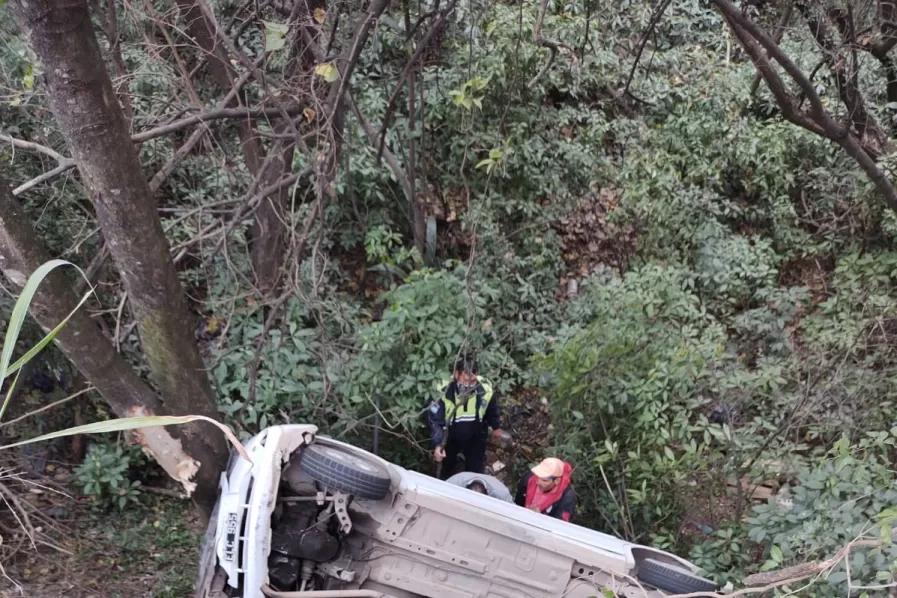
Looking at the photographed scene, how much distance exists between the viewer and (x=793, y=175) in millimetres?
Result: 7703

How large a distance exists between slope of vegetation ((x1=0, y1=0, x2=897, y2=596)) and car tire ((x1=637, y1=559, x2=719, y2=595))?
Result: 19 centimetres

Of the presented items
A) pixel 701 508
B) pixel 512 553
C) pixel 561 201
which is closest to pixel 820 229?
pixel 561 201

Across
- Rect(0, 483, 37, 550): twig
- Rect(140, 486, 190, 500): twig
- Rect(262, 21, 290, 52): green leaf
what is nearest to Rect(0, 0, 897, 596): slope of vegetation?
Rect(262, 21, 290, 52): green leaf

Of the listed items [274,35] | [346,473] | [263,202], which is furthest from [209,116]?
[346,473]

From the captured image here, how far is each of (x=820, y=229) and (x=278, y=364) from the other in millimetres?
6421

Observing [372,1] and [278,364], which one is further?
[278,364]

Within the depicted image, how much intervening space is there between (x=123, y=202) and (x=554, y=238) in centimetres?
543

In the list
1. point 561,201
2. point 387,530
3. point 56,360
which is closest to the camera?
point 387,530

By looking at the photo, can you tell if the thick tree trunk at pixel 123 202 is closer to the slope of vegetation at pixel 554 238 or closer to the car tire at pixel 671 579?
the slope of vegetation at pixel 554 238

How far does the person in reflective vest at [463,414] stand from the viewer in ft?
15.6

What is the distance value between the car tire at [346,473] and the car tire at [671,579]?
156 cm

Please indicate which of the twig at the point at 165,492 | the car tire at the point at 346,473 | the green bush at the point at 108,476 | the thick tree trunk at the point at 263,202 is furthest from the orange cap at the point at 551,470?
the green bush at the point at 108,476

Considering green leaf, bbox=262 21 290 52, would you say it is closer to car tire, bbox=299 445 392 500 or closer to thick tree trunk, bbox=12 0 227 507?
thick tree trunk, bbox=12 0 227 507

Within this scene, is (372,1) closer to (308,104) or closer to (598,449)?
(308,104)
